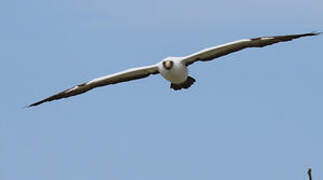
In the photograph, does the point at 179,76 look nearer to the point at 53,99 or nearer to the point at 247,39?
the point at 247,39

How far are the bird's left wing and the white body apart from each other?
93cm

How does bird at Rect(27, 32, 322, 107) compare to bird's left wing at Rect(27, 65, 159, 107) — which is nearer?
bird at Rect(27, 32, 322, 107)

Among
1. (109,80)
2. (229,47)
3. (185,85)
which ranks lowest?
(185,85)

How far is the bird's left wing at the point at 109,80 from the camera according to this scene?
94.7ft

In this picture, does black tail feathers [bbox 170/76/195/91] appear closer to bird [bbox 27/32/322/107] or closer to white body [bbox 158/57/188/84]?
bird [bbox 27/32/322/107]

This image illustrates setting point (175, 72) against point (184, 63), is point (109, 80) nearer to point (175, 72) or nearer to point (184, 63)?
point (184, 63)

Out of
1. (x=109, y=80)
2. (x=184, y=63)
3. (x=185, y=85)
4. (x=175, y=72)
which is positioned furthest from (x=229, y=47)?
(x=109, y=80)

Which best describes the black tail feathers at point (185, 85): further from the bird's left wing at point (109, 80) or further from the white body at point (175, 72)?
the white body at point (175, 72)

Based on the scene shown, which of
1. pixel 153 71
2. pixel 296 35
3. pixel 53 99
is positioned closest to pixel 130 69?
pixel 153 71

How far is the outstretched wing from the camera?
27.3 metres

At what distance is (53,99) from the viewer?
30422 millimetres

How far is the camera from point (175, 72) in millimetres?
27375

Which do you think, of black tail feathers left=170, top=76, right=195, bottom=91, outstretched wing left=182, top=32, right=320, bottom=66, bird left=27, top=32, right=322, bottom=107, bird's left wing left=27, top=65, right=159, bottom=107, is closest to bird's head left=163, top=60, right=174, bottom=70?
bird left=27, top=32, right=322, bottom=107

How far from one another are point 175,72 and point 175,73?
28 mm
